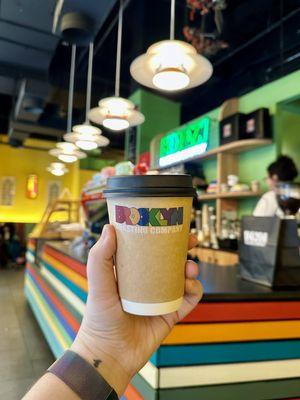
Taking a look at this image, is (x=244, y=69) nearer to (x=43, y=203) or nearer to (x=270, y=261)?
(x=270, y=261)

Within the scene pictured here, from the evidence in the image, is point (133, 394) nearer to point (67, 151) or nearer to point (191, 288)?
point (191, 288)

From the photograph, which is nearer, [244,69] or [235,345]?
[235,345]

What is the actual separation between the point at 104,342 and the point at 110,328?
0.11ft

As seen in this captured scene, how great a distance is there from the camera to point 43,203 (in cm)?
1207

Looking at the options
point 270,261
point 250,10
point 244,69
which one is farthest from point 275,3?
point 270,261

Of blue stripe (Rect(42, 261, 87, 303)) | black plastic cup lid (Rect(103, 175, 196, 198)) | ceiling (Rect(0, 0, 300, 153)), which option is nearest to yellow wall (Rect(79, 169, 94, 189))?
ceiling (Rect(0, 0, 300, 153))

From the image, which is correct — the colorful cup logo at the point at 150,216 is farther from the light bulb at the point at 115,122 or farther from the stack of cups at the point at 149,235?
the light bulb at the point at 115,122

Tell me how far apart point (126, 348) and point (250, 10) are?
16.0 ft

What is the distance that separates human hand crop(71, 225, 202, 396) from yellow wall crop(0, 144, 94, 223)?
11624mm

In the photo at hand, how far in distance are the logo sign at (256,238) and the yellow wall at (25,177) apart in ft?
36.4

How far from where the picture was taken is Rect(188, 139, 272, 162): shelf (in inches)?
150

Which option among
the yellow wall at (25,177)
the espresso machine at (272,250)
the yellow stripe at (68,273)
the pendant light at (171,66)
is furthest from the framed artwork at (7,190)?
the espresso machine at (272,250)

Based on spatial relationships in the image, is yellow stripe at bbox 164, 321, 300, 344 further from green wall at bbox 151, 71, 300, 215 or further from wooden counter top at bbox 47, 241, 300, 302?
green wall at bbox 151, 71, 300, 215

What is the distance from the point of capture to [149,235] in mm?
627
